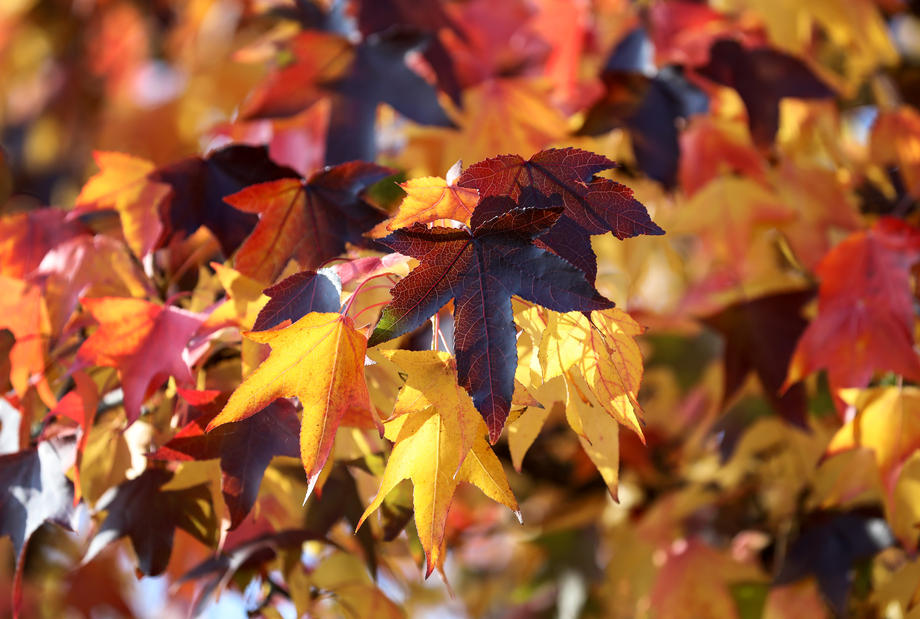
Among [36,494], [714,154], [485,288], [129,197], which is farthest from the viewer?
[714,154]

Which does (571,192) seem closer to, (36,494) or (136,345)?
(136,345)

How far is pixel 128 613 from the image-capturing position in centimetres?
175

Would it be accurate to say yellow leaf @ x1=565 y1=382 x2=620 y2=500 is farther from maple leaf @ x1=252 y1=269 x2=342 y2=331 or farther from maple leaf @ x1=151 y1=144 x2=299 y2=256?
maple leaf @ x1=151 y1=144 x2=299 y2=256

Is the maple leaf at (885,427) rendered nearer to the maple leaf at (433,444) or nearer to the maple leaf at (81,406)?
the maple leaf at (433,444)

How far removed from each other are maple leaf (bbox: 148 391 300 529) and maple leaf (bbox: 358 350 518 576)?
145 mm

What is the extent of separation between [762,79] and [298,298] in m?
0.83

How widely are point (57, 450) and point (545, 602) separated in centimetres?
138

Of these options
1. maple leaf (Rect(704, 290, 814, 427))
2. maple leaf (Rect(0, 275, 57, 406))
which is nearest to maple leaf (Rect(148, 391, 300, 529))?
maple leaf (Rect(0, 275, 57, 406))

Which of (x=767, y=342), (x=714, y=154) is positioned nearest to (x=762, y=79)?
(x=714, y=154)

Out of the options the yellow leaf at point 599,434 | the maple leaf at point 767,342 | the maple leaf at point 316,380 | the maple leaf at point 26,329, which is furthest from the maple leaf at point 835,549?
the maple leaf at point 26,329

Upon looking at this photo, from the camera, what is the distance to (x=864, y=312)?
97cm

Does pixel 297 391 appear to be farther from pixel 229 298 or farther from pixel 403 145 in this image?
pixel 403 145

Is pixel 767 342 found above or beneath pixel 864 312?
beneath

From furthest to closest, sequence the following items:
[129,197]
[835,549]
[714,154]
Answer: [714,154] < [835,549] < [129,197]
